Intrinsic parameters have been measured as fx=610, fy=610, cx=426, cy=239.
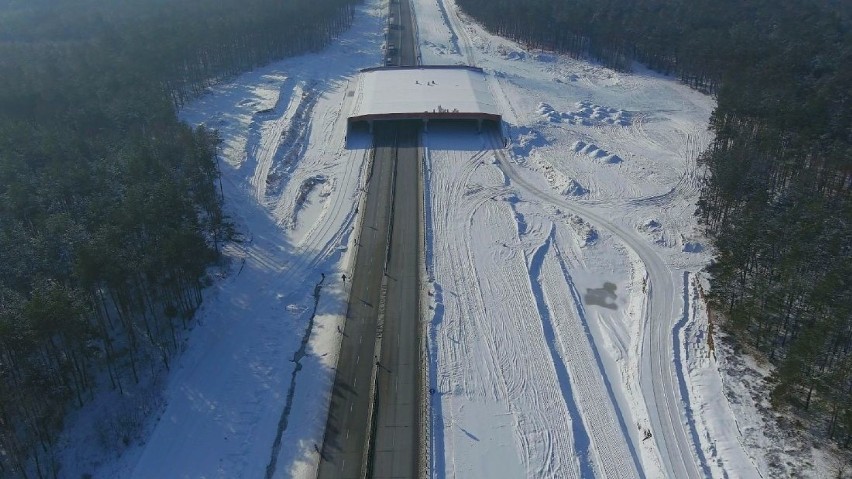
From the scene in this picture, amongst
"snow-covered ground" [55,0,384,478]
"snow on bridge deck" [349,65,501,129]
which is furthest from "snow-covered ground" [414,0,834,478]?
"snow-covered ground" [55,0,384,478]

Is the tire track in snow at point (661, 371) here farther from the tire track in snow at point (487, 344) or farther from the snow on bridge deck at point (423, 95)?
the snow on bridge deck at point (423, 95)

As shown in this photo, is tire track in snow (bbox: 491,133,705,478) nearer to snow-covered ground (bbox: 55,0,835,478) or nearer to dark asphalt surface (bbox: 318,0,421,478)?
snow-covered ground (bbox: 55,0,835,478)

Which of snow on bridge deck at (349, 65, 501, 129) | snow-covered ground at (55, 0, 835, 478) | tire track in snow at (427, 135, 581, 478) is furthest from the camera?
snow on bridge deck at (349, 65, 501, 129)

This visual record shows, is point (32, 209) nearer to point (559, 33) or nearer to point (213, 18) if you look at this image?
point (213, 18)

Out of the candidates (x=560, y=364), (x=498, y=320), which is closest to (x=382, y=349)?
(x=498, y=320)

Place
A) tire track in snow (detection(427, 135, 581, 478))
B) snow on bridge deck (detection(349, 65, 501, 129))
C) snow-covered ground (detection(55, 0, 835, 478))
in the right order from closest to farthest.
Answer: snow-covered ground (detection(55, 0, 835, 478))
tire track in snow (detection(427, 135, 581, 478))
snow on bridge deck (detection(349, 65, 501, 129))

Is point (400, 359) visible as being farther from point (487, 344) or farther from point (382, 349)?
point (487, 344)
